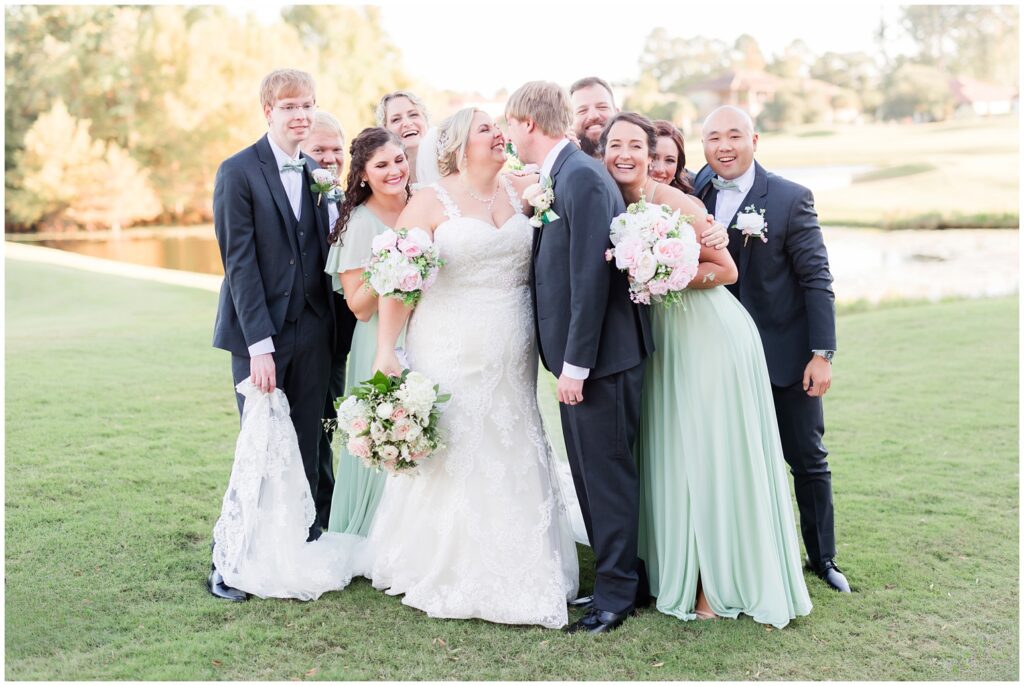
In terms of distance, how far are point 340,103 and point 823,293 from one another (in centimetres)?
3082

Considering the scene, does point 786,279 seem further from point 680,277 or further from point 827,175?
point 827,175

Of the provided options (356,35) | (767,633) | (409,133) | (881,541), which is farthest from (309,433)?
(356,35)

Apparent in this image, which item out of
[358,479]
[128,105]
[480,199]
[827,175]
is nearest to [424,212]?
[480,199]

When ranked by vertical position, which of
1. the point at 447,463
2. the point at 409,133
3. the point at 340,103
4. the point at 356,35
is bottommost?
the point at 447,463

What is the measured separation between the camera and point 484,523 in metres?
4.46

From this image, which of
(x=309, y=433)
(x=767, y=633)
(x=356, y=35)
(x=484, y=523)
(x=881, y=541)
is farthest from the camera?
(x=356, y=35)

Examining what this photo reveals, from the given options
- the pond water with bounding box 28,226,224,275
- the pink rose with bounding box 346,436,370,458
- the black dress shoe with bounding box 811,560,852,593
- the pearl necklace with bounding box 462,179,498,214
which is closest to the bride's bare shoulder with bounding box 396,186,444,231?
the pearl necklace with bounding box 462,179,498,214

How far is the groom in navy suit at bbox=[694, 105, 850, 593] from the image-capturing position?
4.55 meters

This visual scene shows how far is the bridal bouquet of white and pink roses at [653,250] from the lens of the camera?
152 inches

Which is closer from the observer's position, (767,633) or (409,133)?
(767,633)

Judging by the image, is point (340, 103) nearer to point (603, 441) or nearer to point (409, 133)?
point (409, 133)

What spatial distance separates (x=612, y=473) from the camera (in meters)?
4.28

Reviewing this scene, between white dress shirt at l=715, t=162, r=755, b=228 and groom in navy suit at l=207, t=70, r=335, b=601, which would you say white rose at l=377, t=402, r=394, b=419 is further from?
white dress shirt at l=715, t=162, r=755, b=228

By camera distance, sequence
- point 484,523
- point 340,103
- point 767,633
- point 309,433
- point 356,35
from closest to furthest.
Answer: point 767,633
point 484,523
point 309,433
point 340,103
point 356,35
